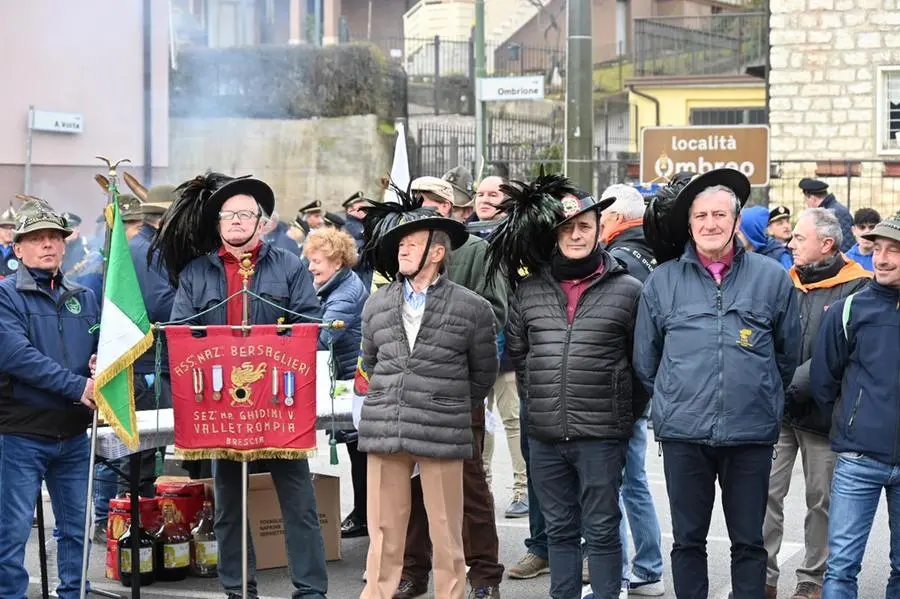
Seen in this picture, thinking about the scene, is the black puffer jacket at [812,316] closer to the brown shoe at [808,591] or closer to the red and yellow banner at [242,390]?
the brown shoe at [808,591]

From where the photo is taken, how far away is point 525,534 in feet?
28.7

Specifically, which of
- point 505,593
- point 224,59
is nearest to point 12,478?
point 505,593

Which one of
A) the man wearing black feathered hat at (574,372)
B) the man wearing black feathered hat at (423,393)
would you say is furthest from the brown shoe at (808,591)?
the man wearing black feathered hat at (423,393)

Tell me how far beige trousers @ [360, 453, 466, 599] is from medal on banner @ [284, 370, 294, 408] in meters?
0.47

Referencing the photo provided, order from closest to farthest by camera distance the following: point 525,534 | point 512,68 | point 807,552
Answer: point 807,552 < point 525,534 < point 512,68

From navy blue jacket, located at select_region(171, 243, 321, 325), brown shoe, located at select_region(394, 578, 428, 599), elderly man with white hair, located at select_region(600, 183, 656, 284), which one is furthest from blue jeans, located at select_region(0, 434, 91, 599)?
elderly man with white hair, located at select_region(600, 183, 656, 284)

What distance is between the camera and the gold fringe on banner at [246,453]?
6602 millimetres

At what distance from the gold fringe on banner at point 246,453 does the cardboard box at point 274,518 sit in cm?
122

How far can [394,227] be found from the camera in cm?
665

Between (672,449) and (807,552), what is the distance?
138 cm

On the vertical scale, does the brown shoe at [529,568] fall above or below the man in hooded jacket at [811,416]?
below

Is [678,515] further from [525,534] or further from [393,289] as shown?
[525,534]

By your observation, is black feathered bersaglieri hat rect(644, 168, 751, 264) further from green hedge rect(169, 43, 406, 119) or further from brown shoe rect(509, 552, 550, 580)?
green hedge rect(169, 43, 406, 119)

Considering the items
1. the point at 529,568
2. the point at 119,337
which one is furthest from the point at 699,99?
the point at 119,337
